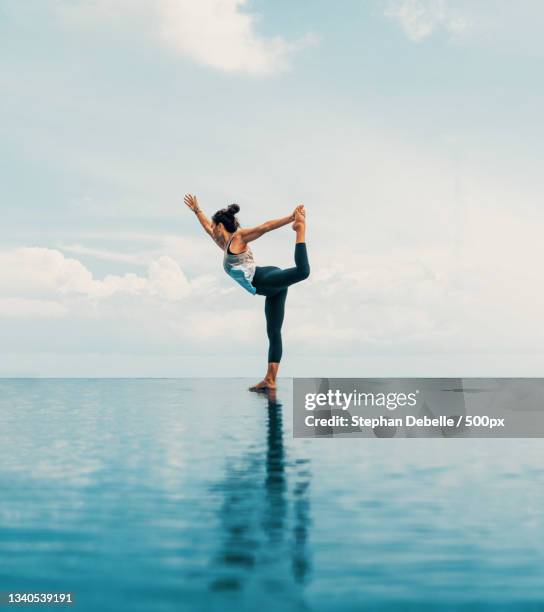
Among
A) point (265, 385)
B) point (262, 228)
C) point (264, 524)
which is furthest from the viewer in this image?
point (265, 385)

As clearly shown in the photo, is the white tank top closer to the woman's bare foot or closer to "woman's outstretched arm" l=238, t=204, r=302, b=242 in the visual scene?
"woman's outstretched arm" l=238, t=204, r=302, b=242

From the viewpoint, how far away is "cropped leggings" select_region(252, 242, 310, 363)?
15.2 metres

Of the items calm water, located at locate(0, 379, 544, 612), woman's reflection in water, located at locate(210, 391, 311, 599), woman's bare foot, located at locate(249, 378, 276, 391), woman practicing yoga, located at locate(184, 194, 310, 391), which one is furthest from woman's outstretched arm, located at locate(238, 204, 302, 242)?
woman's reflection in water, located at locate(210, 391, 311, 599)

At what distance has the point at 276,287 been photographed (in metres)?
15.5

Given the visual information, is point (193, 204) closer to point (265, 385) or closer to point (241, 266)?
point (241, 266)

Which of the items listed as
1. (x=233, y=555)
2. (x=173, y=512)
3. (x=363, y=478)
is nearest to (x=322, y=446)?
(x=363, y=478)

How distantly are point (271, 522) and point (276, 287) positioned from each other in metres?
10.7

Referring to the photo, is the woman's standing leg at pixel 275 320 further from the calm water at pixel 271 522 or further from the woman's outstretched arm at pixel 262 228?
the calm water at pixel 271 522

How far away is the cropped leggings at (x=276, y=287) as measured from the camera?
15.2 meters

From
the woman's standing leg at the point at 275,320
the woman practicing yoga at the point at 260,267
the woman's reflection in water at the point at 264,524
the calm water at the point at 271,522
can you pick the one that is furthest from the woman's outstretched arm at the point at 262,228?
the woman's reflection in water at the point at 264,524

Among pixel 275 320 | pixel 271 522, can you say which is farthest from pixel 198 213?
pixel 271 522

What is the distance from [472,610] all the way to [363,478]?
10.5ft

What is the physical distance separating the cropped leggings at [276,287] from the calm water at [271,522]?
6367 mm

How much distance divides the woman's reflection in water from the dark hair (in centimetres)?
849
